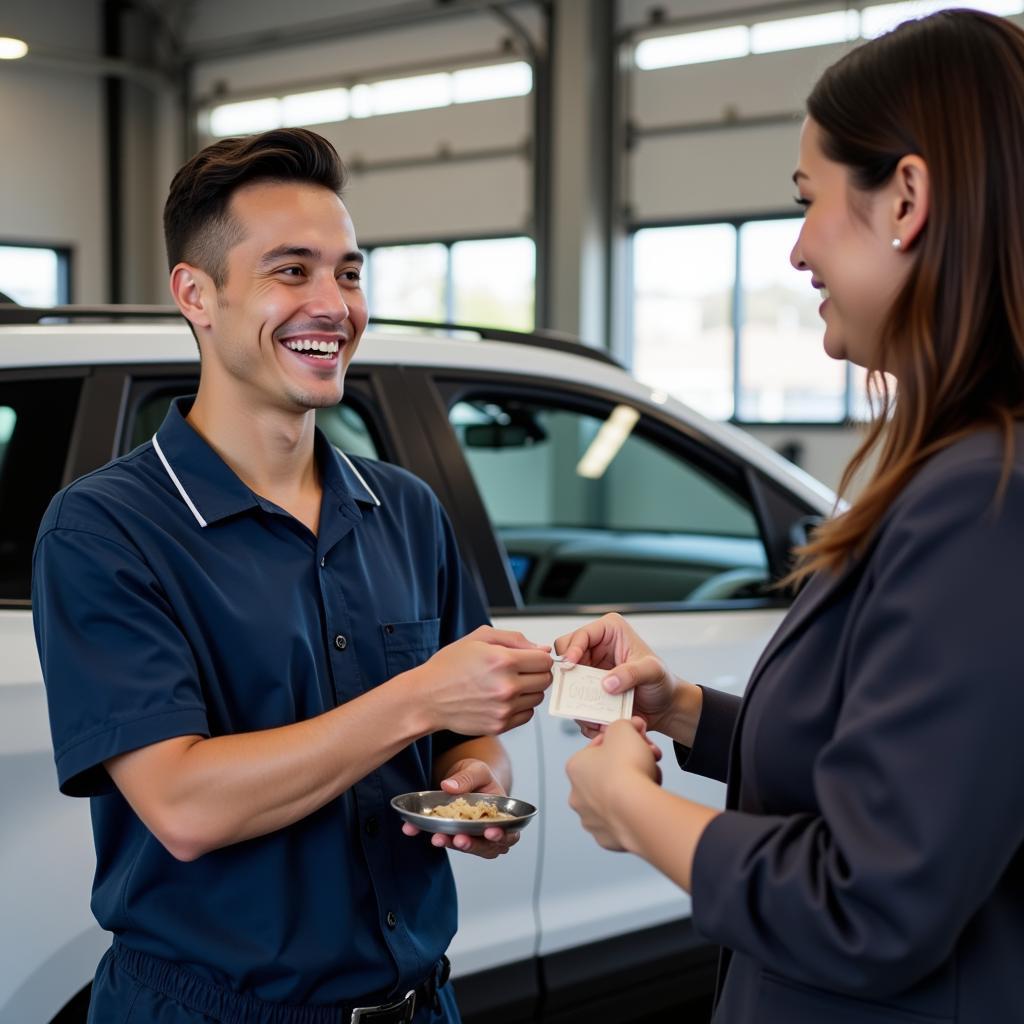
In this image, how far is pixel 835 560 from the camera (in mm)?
1132

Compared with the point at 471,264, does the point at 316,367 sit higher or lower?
lower

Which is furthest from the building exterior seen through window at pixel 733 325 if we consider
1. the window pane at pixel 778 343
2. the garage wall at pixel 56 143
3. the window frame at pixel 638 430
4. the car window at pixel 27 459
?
the car window at pixel 27 459

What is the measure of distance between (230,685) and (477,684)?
30cm

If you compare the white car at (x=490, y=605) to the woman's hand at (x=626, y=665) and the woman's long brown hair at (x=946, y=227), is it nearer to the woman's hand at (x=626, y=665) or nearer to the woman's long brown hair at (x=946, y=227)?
the woman's hand at (x=626, y=665)

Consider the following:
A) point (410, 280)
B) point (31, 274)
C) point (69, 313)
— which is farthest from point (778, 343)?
point (69, 313)

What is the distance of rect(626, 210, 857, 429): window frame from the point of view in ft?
31.6

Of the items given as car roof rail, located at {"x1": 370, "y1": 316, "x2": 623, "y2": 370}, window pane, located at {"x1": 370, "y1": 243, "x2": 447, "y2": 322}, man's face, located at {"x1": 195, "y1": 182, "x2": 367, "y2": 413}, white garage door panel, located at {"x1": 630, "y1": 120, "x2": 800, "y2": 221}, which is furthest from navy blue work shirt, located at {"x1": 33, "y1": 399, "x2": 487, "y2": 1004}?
window pane, located at {"x1": 370, "y1": 243, "x2": 447, "y2": 322}

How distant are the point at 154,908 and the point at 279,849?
0.49 ft

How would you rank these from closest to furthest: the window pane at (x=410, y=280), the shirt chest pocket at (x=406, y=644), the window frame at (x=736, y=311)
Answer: the shirt chest pocket at (x=406, y=644), the window frame at (x=736, y=311), the window pane at (x=410, y=280)

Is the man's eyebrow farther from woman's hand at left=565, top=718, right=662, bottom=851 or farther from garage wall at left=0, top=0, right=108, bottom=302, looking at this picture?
garage wall at left=0, top=0, right=108, bottom=302

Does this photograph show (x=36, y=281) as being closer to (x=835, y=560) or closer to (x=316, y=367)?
(x=316, y=367)

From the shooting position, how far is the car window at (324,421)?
7.76 feet

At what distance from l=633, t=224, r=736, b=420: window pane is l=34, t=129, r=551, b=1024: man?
869cm

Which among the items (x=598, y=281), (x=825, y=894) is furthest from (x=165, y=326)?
(x=598, y=281)
